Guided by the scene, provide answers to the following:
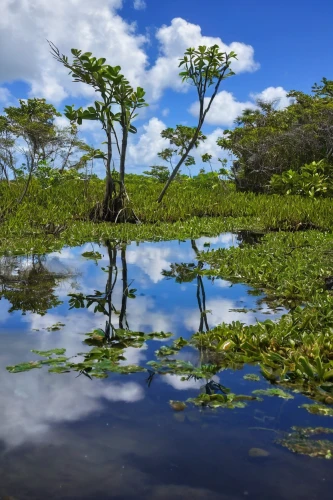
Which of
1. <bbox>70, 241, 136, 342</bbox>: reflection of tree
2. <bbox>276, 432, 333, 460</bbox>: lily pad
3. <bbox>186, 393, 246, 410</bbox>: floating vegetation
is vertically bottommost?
<bbox>276, 432, 333, 460</bbox>: lily pad

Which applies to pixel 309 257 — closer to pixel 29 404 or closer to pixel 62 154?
pixel 29 404

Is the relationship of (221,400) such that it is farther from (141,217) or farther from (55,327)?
(141,217)

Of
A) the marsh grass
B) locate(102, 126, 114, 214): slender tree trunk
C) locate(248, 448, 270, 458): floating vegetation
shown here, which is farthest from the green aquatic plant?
locate(102, 126, 114, 214): slender tree trunk

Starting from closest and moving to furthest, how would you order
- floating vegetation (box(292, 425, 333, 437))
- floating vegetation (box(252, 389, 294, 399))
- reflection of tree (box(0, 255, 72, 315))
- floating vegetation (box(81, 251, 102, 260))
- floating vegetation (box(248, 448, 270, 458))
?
floating vegetation (box(248, 448, 270, 458)), floating vegetation (box(292, 425, 333, 437)), floating vegetation (box(252, 389, 294, 399)), reflection of tree (box(0, 255, 72, 315)), floating vegetation (box(81, 251, 102, 260))

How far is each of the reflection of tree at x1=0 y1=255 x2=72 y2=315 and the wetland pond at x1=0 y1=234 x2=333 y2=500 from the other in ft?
0.19

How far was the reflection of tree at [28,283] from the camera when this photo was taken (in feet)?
17.1

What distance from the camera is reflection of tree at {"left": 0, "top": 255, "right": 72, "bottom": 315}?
5219 millimetres

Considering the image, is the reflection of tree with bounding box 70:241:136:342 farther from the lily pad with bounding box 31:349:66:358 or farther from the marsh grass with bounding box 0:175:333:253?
the marsh grass with bounding box 0:175:333:253

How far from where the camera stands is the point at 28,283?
6.15 meters

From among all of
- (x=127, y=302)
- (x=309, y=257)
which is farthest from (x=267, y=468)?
(x=309, y=257)

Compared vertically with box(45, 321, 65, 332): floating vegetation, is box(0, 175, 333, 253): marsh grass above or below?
above

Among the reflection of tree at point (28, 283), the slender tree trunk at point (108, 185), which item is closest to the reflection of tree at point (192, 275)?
the reflection of tree at point (28, 283)

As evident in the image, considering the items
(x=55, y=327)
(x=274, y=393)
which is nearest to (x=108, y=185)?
(x=55, y=327)

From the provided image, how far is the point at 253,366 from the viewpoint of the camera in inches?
138
